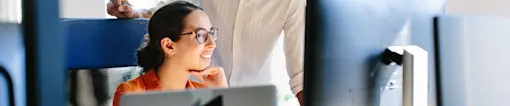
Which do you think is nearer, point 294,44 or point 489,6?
point 294,44

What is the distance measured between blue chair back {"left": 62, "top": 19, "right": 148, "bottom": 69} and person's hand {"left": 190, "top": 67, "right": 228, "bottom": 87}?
103mm

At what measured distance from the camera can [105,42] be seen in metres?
0.78

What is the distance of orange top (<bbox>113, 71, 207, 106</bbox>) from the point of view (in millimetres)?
789

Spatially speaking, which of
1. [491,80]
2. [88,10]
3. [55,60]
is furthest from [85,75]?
[491,80]

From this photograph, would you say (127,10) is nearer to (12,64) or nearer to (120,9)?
(120,9)

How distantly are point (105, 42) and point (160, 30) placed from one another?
8cm

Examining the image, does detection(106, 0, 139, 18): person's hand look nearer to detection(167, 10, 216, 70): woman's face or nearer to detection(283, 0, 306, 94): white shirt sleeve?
detection(167, 10, 216, 70): woman's face

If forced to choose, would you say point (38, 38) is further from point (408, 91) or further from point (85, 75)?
point (408, 91)

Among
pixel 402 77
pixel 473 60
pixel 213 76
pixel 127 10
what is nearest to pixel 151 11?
pixel 127 10

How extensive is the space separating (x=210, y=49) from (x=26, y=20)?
14.0 inches

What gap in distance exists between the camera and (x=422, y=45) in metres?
0.78

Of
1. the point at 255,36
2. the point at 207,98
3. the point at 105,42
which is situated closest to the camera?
the point at 207,98

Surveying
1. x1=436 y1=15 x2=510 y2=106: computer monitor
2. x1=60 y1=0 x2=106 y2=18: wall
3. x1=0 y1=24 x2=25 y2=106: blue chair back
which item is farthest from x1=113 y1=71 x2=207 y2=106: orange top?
x1=436 y1=15 x2=510 y2=106: computer monitor

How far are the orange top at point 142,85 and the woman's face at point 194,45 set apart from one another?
0.12ft
